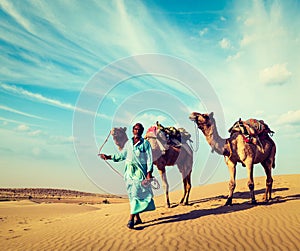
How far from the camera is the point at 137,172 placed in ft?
26.2

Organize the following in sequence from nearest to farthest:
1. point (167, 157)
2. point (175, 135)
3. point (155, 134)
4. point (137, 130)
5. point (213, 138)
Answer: point (137, 130), point (213, 138), point (155, 134), point (167, 157), point (175, 135)

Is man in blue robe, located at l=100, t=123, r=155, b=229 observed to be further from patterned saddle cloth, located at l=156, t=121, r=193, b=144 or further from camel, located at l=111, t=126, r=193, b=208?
patterned saddle cloth, located at l=156, t=121, r=193, b=144

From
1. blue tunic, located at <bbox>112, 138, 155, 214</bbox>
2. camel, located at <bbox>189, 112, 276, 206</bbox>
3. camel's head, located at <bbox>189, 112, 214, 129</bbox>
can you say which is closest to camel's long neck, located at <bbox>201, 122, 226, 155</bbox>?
camel, located at <bbox>189, 112, 276, 206</bbox>

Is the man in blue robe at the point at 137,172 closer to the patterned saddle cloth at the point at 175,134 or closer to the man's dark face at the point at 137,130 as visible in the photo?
the man's dark face at the point at 137,130

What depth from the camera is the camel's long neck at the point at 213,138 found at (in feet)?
37.8

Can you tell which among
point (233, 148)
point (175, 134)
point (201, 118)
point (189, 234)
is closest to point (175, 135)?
point (175, 134)

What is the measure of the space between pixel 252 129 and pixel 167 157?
3.58 metres

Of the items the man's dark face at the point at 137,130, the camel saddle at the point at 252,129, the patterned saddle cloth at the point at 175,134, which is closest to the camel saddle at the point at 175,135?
the patterned saddle cloth at the point at 175,134

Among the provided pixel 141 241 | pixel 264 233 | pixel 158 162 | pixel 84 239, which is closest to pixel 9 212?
pixel 158 162

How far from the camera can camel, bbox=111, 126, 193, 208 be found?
1159 centimetres

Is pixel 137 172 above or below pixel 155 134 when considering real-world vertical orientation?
below

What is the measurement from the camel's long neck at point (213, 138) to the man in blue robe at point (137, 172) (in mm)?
4208

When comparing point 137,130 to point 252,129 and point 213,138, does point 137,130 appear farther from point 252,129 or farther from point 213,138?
point 252,129

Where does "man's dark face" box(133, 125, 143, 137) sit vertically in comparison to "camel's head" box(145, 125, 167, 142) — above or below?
below
